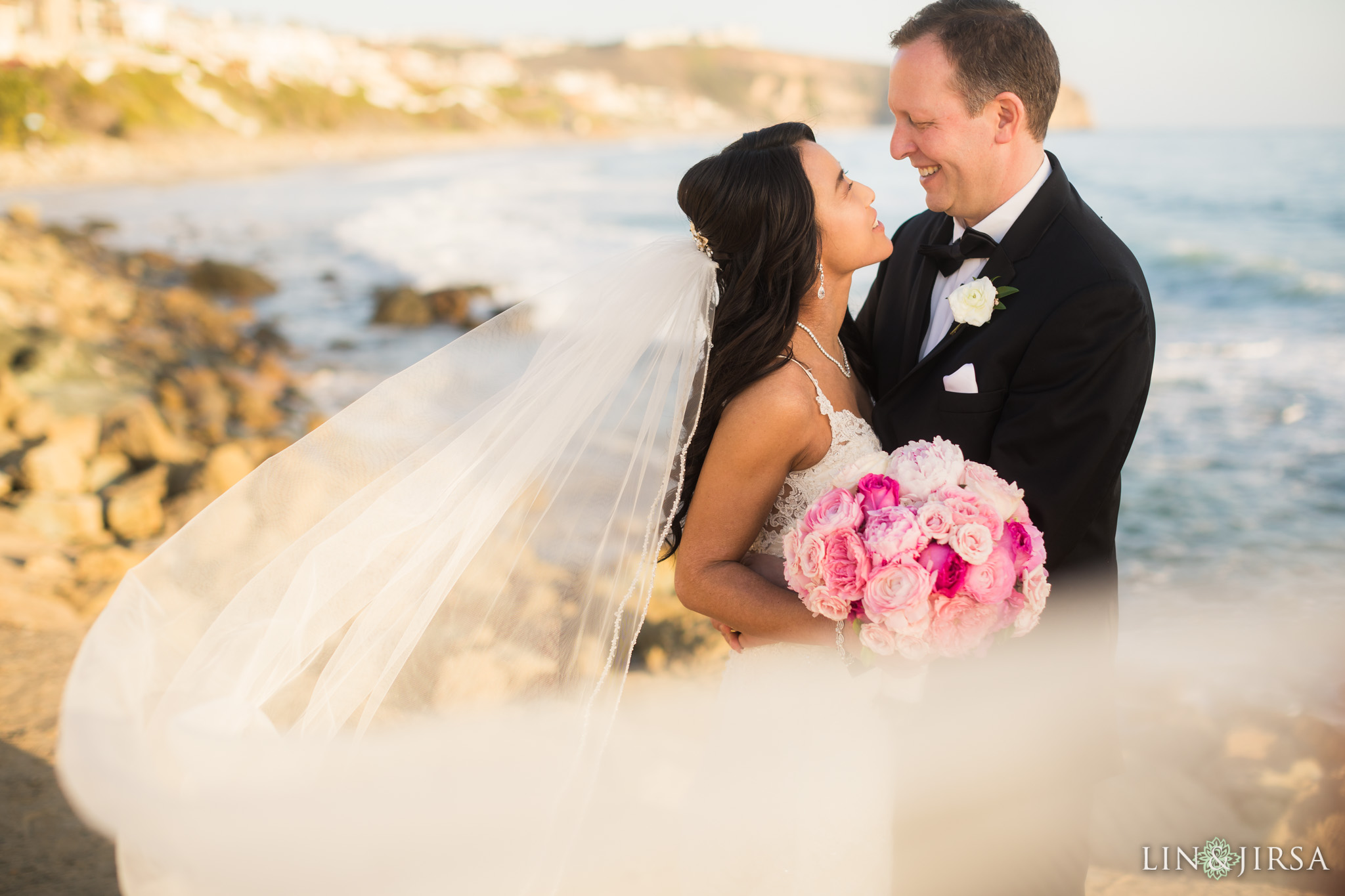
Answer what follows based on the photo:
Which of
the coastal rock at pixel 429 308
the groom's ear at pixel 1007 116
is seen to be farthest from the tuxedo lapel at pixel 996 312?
the coastal rock at pixel 429 308

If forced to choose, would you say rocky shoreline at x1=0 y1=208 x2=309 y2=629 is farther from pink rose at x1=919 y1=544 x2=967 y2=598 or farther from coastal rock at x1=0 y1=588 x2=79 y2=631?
pink rose at x1=919 y1=544 x2=967 y2=598

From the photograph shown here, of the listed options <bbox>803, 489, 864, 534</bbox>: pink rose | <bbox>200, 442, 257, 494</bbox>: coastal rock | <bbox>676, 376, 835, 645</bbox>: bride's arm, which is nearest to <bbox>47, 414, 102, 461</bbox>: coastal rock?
<bbox>200, 442, 257, 494</bbox>: coastal rock

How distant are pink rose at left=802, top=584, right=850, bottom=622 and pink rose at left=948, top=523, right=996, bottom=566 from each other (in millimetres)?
284

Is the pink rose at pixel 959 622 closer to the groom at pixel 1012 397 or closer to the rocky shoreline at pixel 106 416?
the groom at pixel 1012 397

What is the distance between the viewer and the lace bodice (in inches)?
108

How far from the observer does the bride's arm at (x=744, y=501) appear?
8.65ft

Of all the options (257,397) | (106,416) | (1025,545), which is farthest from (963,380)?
(257,397)

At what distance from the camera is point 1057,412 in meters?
2.51

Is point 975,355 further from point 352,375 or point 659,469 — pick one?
point 352,375

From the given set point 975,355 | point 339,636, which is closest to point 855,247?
point 975,355

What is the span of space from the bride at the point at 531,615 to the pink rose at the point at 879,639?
433 mm

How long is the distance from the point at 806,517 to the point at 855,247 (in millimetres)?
942

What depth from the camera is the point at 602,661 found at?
2471 mm

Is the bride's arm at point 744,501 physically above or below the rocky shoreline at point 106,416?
above
